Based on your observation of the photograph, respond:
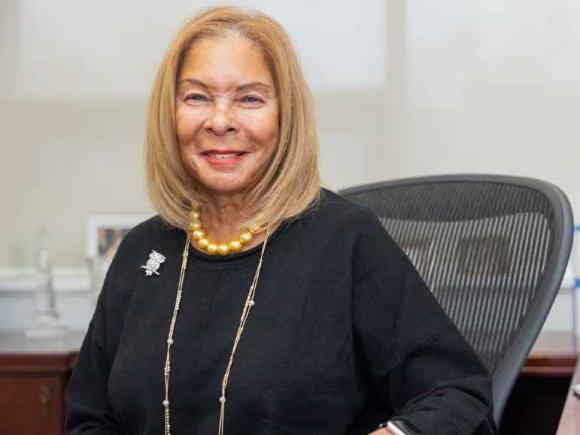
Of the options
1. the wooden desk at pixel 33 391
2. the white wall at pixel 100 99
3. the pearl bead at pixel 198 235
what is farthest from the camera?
the white wall at pixel 100 99

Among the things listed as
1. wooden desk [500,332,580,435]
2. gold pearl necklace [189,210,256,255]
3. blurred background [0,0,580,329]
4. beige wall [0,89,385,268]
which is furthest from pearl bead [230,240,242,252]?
beige wall [0,89,385,268]

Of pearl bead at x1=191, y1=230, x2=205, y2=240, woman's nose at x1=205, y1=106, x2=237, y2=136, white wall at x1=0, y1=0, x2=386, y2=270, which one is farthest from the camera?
white wall at x1=0, y1=0, x2=386, y2=270

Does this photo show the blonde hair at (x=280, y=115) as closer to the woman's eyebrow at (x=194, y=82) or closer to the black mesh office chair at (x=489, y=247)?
the woman's eyebrow at (x=194, y=82)

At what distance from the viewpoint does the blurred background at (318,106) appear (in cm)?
291

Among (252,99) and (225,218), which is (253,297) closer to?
(225,218)

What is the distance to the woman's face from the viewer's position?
1644 mm

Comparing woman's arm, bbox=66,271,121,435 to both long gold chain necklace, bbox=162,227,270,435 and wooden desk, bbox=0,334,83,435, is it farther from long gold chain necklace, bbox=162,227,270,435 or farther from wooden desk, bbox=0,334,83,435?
wooden desk, bbox=0,334,83,435

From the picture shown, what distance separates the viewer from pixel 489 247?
6.16ft

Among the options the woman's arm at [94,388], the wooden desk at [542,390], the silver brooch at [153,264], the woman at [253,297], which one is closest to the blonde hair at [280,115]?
the woman at [253,297]

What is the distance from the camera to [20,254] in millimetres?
3211

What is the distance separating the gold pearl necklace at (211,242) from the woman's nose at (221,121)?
0.16 metres

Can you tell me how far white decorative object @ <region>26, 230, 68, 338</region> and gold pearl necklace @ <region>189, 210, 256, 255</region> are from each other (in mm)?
1289

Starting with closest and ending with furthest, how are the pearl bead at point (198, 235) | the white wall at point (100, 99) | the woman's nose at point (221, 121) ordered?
the woman's nose at point (221, 121)
the pearl bead at point (198, 235)
the white wall at point (100, 99)

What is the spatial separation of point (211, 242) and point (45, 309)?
1.38 metres
